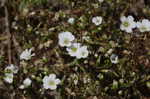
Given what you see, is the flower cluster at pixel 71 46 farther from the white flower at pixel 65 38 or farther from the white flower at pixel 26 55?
the white flower at pixel 26 55

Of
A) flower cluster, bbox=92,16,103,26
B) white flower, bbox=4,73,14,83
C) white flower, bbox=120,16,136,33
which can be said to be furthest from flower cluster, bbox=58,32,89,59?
white flower, bbox=4,73,14,83

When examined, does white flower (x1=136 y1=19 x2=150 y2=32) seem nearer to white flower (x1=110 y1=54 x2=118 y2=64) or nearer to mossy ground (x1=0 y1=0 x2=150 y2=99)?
mossy ground (x1=0 y1=0 x2=150 y2=99)

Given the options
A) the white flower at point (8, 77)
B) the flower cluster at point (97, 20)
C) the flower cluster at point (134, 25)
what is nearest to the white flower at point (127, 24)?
the flower cluster at point (134, 25)

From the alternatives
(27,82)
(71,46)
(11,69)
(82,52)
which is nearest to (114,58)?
(82,52)

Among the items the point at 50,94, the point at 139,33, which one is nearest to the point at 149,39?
the point at 139,33

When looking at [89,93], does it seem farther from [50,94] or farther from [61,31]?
[61,31]

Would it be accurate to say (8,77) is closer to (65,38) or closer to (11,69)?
(11,69)
